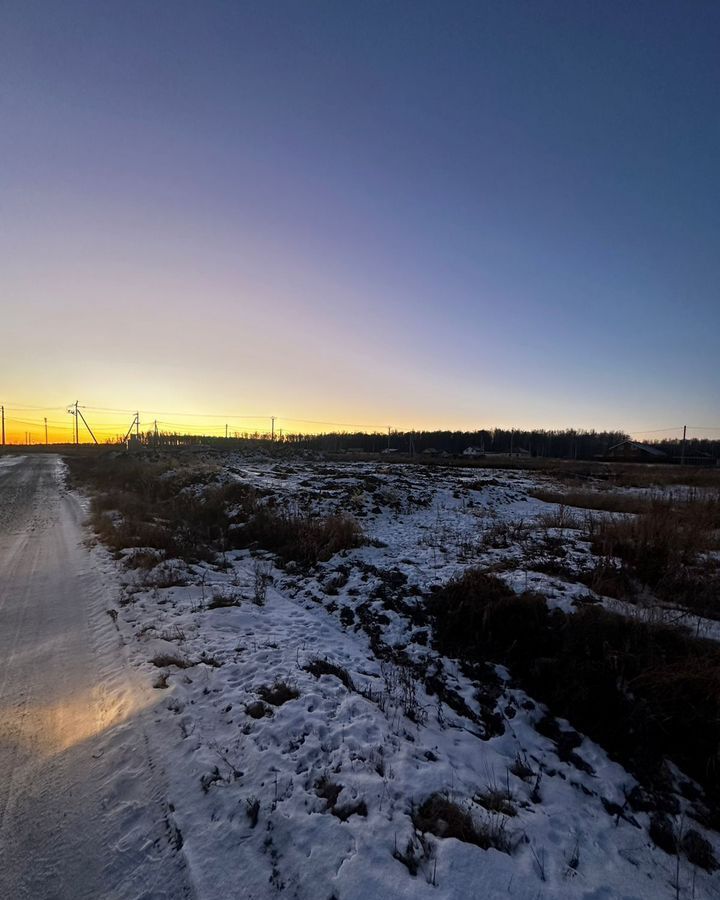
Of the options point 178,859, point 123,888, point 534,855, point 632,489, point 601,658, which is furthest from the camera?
point 632,489

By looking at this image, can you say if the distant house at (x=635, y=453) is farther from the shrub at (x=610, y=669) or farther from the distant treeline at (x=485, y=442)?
the shrub at (x=610, y=669)

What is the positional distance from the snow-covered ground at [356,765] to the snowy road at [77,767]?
0.20 metres

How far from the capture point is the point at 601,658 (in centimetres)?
545

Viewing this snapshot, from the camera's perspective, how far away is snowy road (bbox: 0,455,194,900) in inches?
114

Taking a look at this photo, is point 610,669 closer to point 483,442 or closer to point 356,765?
point 356,765

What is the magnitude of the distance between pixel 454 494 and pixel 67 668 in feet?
51.6

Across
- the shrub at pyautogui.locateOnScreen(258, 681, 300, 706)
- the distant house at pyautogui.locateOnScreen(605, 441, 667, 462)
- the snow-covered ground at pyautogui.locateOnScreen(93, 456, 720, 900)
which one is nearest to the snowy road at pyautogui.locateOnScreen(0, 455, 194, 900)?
the snow-covered ground at pyautogui.locateOnScreen(93, 456, 720, 900)

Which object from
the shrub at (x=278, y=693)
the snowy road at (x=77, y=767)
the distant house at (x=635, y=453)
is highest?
the distant house at (x=635, y=453)

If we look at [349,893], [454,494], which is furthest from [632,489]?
[349,893]

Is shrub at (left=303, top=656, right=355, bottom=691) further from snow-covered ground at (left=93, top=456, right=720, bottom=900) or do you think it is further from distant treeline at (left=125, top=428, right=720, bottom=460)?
distant treeline at (left=125, top=428, right=720, bottom=460)

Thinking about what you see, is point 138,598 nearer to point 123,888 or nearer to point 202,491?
point 123,888

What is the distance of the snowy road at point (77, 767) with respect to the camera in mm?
2900

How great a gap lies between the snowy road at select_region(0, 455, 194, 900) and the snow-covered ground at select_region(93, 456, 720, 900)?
0.67 feet

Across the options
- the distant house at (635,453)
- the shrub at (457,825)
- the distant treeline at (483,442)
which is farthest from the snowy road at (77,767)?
the distant treeline at (483,442)
